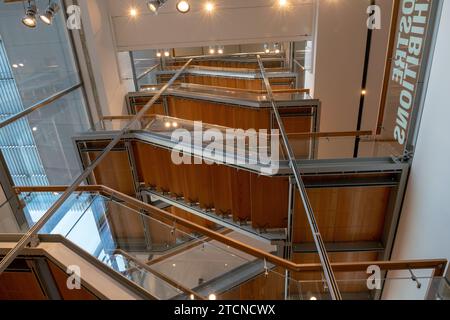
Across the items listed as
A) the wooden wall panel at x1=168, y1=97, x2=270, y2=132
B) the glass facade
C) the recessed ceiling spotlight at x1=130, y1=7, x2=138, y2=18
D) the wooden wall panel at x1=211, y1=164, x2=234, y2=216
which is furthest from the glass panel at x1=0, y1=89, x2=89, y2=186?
the wooden wall panel at x1=211, y1=164, x2=234, y2=216

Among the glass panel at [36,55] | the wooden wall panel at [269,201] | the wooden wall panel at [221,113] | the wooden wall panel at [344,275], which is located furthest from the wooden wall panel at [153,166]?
the wooden wall panel at [344,275]

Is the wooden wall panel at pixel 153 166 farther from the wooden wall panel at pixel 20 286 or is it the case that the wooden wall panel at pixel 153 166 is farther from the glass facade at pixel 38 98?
the wooden wall panel at pixel 20 286

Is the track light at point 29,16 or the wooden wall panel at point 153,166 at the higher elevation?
the track light at point 29,16

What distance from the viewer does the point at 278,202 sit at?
14.2 ft

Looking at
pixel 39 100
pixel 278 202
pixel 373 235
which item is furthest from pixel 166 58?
pixel 373 235

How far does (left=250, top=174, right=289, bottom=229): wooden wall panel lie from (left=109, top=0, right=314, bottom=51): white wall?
4.22 m

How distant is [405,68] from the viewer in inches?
139

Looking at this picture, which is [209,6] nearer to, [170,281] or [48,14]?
[48,14]

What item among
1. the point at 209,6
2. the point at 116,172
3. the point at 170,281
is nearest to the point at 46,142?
the point at 116,172

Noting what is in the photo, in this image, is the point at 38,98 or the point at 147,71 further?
the point at 147,71

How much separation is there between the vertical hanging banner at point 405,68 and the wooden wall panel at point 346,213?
2.24 feet

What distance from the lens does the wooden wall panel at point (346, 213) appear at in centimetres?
396

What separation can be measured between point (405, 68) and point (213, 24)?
4.78m
